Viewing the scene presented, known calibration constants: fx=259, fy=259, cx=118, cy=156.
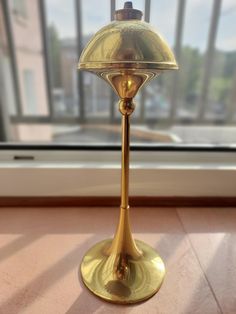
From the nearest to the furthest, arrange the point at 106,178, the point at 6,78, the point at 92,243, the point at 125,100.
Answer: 1. the point at 125,100
2. the point at 92,243
3. the point at 106,178
4. the point at 6,78

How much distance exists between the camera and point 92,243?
0.60 metres

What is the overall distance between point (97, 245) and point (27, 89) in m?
0.58

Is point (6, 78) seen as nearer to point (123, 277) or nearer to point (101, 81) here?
point (101, 81)

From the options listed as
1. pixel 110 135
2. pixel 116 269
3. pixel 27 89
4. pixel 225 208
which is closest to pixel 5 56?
pixel 27 89

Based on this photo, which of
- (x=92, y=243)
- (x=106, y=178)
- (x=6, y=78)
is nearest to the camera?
(x=92, y=243)

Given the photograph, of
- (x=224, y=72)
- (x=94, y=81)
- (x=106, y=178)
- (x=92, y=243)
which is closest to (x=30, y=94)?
(x=94, y=81)

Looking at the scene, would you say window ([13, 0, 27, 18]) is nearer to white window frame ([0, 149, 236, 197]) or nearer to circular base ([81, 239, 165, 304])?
white window frame ([0, 149, 236, 197])

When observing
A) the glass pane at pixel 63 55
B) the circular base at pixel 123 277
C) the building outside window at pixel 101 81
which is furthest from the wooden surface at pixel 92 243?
the glass pane at pixel 63 55

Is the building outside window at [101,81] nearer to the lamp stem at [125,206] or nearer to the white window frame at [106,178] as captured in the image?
the white window frame at [106,178]

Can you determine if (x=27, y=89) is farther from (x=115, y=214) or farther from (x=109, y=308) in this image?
(x=109, y=308)

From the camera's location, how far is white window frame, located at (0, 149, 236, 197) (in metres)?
0.71

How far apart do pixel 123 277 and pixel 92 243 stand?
141 mm

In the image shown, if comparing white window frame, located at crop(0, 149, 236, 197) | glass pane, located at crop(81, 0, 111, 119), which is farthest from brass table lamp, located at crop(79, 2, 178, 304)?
glass pane, located at crop(81, 0, 111, 119)

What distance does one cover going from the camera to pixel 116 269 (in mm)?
483
